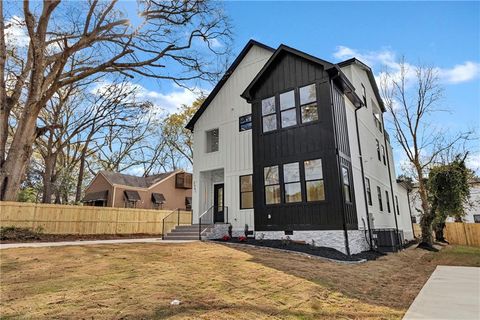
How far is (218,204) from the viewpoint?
48.9 feet

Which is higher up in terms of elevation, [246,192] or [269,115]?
[269,115]

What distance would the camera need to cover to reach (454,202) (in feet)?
50.4

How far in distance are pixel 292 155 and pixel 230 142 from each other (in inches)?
164

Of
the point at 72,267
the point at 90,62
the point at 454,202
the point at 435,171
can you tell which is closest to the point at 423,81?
the point at 435,171

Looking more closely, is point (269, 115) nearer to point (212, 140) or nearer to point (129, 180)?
point (212, 140)

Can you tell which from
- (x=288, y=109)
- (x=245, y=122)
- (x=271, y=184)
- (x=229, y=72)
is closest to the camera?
(x=271, y=184)

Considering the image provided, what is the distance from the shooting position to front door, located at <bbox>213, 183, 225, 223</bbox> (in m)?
14.3

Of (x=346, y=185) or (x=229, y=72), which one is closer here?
(x=346, y=185)

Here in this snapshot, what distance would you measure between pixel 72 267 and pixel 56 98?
20367 mm

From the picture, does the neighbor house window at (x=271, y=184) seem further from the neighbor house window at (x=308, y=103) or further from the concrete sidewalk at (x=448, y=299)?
the concrete sidewalk at (x=448, y=299)

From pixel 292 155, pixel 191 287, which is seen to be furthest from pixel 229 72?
pixel 191 287

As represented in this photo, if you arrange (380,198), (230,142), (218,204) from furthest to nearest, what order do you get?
(380,198), (218,204), (230,142)

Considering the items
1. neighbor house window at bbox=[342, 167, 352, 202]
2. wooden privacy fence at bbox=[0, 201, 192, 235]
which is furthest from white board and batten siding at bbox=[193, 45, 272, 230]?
neighbor house window at bbox=[342, 167, 352, 202]

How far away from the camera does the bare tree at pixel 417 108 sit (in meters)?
21.9
